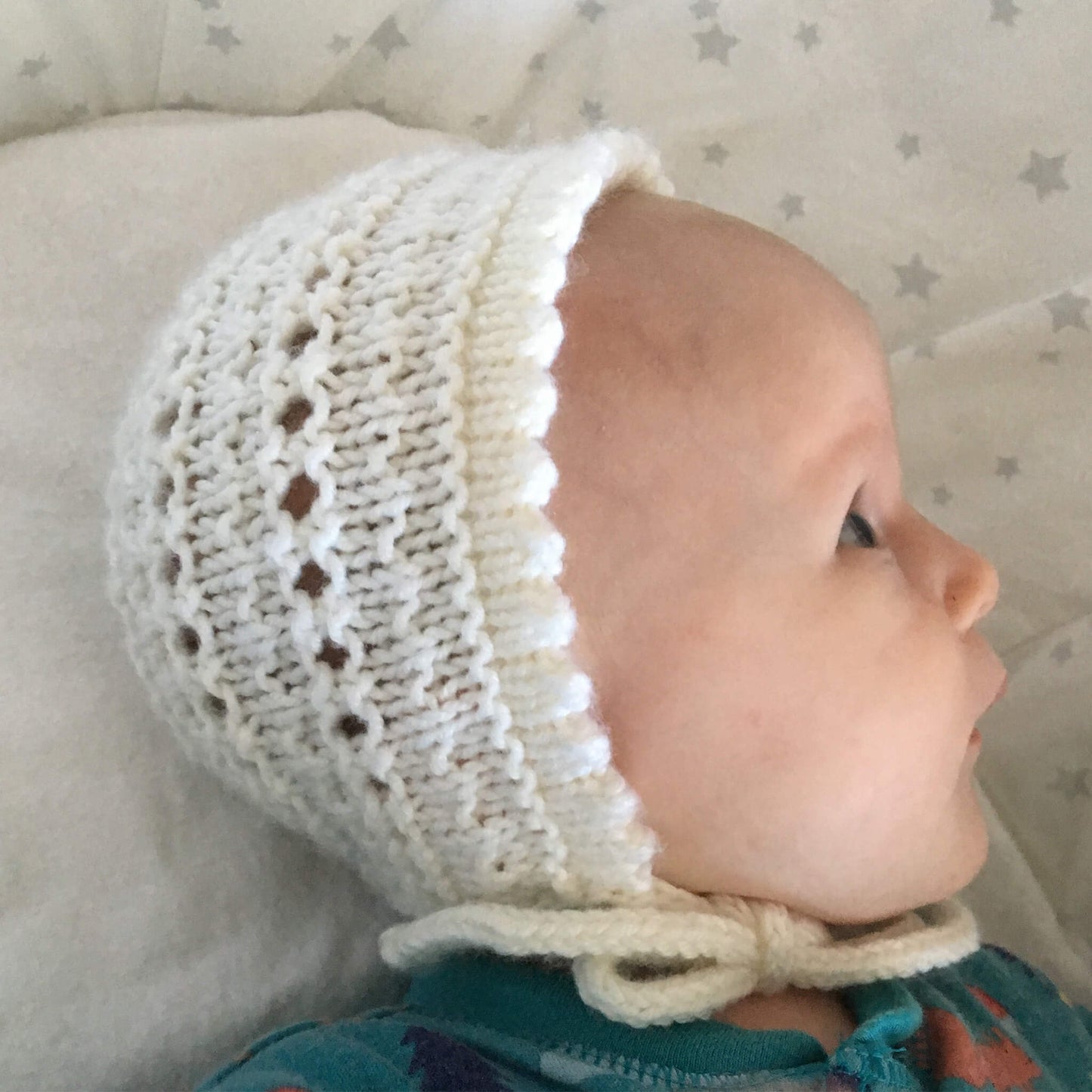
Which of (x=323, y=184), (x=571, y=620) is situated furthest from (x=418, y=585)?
(x=323, y=184)

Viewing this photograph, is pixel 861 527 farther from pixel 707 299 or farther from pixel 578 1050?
pixel 578 1050

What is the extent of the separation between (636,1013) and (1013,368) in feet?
2.43

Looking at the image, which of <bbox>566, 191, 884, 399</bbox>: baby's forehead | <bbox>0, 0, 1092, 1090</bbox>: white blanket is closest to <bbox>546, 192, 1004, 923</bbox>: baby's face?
<bbox>566, 191, 884, 399</bbox>: baby's forehead

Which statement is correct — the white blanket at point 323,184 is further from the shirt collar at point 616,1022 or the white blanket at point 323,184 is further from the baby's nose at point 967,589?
the baby's nose at point 967,589

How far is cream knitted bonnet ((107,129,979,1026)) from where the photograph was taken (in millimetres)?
638

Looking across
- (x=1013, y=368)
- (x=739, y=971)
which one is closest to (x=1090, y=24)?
(x=1013, y=368)

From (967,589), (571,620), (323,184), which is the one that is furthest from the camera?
(323,184)

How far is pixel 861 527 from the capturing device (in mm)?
793

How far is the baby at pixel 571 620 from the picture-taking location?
647 mm

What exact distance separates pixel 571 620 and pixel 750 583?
0.13 m

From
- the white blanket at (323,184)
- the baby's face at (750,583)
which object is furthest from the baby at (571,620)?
the white blanket at (323,184)

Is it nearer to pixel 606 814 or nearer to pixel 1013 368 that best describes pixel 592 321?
pixel 606 814

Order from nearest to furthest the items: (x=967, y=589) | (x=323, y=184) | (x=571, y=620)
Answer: (x=571, y=620)
(x=967, y=589)
(x=323, y=184)

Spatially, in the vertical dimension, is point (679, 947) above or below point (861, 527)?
below
